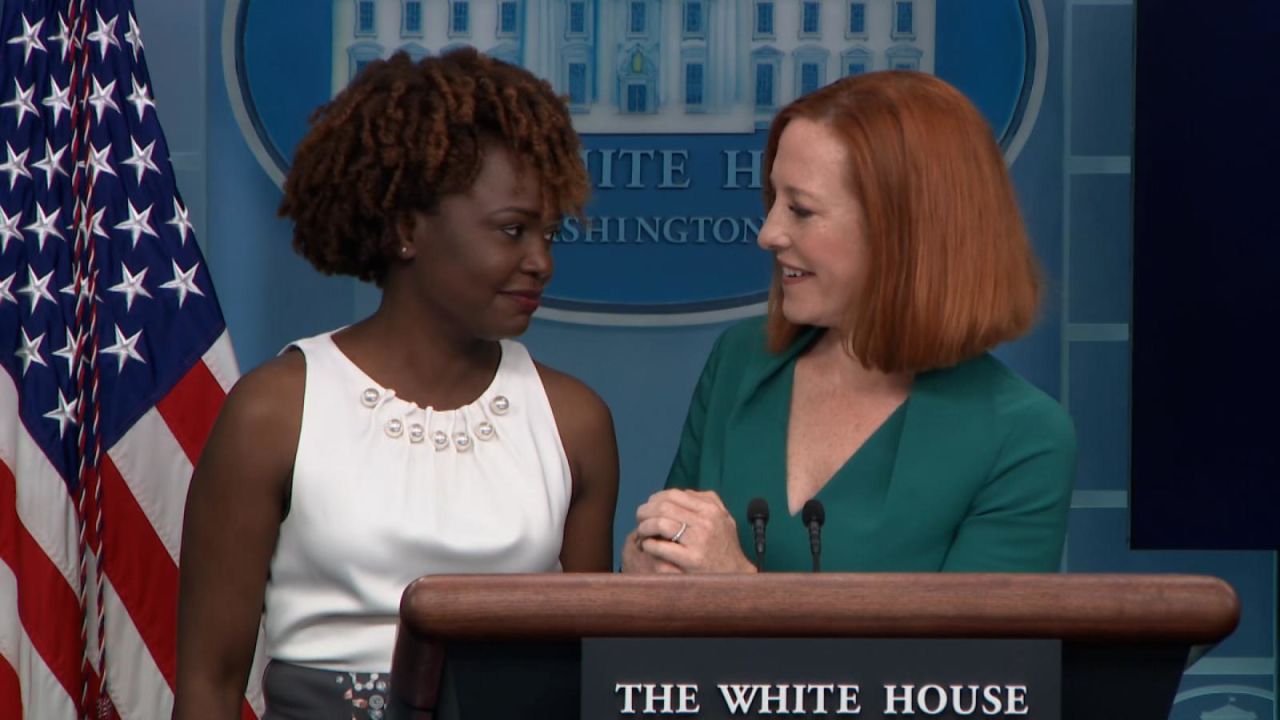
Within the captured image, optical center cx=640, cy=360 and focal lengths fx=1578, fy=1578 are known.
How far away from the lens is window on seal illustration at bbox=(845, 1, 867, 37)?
351cm

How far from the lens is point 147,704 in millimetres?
2914

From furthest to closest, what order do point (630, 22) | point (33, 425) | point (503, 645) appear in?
1. point (630, 22)
2. point (33, 425)
3. point (503, 645)

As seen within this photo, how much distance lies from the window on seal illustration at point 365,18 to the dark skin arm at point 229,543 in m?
1.76

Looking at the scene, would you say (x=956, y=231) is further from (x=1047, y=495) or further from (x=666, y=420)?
(x=666, y=420)

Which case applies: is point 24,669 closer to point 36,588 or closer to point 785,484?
point 36,588

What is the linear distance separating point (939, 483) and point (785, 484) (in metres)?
0.19

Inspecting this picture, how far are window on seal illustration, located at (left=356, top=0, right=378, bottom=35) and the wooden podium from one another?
2542mm

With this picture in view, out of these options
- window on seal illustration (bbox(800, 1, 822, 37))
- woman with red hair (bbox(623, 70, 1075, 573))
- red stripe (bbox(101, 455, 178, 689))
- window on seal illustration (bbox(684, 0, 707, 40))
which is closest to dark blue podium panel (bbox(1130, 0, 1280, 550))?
window on seal illustration (bbox(800, 1, 822, 37))

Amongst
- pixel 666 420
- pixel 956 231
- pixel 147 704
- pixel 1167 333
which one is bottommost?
pixel 147 704

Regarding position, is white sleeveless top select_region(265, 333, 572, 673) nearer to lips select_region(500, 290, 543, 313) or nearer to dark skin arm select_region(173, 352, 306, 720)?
dark skin arm select_region(173, 352, 306, 720)

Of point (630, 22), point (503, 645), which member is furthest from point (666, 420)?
point (503, 645)

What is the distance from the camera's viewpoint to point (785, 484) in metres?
1.96

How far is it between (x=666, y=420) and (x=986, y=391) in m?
1.66

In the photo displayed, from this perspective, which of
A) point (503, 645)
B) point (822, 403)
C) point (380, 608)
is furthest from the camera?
point (822, 403)
